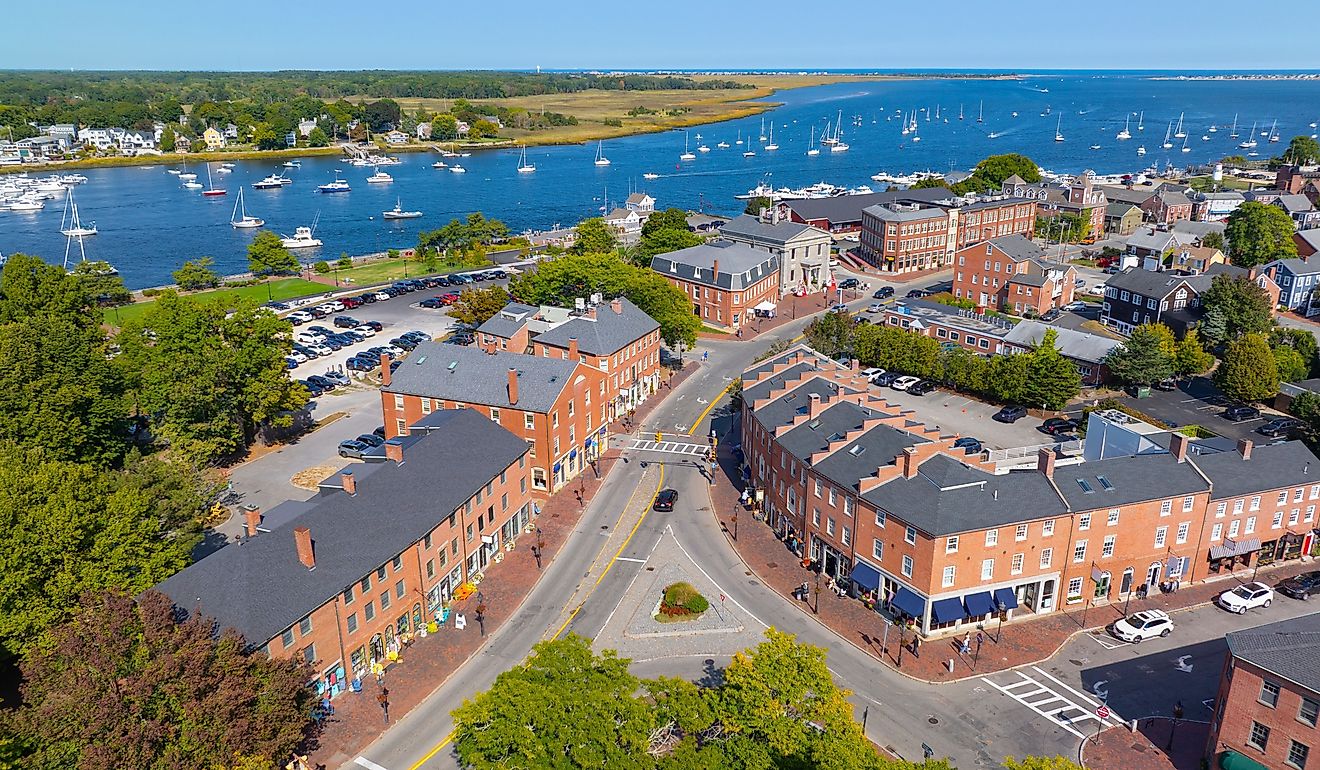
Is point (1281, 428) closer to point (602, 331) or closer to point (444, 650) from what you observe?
point (602, 331)

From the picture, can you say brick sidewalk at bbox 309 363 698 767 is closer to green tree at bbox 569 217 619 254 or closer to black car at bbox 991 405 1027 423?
black car at bbox 991 405 1027 423

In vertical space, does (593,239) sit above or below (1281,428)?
above

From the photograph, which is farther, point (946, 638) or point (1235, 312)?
point (1235, 312)

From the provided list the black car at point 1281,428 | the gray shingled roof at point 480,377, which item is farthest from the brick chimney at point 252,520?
the black car at point 1281,428

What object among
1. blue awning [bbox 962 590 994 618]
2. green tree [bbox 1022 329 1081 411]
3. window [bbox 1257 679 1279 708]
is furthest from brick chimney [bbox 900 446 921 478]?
green tree [bbox 1022 329 1081 411]

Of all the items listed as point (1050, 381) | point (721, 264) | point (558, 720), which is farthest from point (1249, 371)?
point (558, 720)

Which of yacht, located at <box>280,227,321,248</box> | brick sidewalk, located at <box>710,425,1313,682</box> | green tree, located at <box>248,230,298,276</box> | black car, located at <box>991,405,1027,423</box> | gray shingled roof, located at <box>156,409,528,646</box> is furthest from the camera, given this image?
yacht, located at <box>280,227,321,248</box>

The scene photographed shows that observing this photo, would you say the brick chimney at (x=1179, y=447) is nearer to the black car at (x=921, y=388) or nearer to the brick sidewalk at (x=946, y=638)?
the brick sidewalk at (x=946, y=638)
